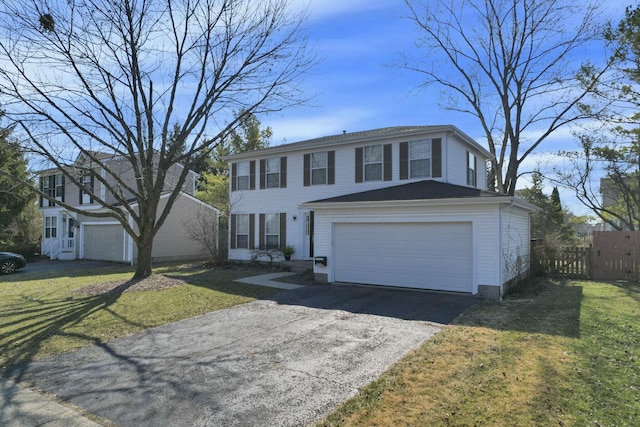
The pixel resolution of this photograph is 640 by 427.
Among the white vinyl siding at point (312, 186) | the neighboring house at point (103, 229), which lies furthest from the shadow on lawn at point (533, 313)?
the neighboring house at point (103, 229)

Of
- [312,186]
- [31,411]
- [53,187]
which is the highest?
[53,187]

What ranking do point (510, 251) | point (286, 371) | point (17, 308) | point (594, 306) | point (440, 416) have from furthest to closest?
point (510, 251) → point (17, 308) → point (594, 306) → point (286, 371) → point (440, 416)

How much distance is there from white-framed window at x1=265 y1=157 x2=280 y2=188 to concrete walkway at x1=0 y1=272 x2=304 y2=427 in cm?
1411

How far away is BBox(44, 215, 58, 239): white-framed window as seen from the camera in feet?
85.8

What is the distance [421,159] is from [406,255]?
480 cm

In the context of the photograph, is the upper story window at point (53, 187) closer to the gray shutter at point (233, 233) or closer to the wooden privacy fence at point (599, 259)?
the gray shutter at point (233, 233)

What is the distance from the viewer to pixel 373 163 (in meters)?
15.8

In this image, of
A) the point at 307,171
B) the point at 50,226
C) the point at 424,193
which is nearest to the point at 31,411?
the point at 424,193

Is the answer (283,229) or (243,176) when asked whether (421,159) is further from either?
(243,176)

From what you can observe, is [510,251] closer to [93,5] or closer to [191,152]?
[191,152]

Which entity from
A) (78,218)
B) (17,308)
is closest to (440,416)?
(17,308)

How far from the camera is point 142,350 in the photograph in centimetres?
614

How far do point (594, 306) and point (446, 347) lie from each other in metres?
5.12

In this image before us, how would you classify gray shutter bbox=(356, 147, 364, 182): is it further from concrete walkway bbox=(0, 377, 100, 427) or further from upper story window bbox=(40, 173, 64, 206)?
upper story window bbox=(40, 173, 64, 206)
